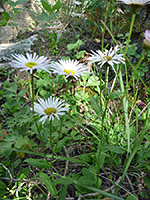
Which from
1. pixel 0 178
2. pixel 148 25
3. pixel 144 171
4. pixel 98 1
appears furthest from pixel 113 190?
pixel 98 1

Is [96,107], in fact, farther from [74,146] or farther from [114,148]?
[74,146]

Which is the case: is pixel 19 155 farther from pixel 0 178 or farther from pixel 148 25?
pixel 148 25

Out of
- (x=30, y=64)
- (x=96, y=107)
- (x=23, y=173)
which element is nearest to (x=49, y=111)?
(x=30, y=64)

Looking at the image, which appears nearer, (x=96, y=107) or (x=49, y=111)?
(x=49, y=111)

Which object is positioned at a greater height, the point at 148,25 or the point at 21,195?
the point at 148,25

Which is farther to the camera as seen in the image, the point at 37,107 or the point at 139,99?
the point at 139,99

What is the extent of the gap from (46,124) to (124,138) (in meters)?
0.51

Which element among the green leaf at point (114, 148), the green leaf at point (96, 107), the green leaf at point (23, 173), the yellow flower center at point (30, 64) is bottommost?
the green leaf at point (23, 173)

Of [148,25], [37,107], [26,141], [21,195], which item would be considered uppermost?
[148,25]

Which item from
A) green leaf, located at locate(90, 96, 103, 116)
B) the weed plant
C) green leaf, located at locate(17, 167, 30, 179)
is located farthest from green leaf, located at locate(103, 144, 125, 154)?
green leaf, located at locate(17, 167, 30, 179)

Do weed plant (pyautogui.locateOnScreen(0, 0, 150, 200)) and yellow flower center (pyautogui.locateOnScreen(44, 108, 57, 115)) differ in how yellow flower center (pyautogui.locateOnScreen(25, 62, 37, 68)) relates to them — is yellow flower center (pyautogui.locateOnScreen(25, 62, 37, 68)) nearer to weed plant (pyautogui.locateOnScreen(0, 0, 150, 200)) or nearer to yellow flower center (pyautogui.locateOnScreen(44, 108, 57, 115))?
weed plant (pyautogui.locateOnScreen(0, 0, 150, 200))

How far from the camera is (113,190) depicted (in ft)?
2.82

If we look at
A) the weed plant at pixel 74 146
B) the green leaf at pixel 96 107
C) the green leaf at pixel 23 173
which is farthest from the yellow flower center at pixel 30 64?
the green leaf at pixel 23 173

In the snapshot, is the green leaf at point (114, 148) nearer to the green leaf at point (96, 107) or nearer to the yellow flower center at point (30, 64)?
the green leaf at point (96, 107)
